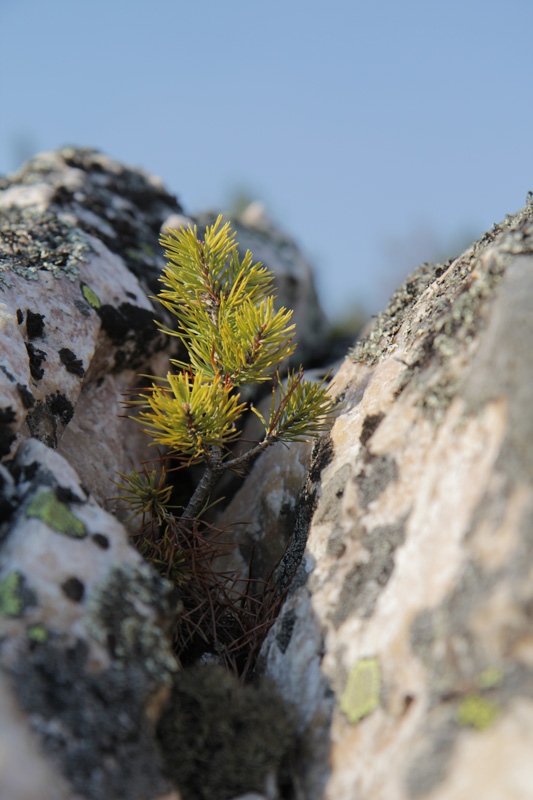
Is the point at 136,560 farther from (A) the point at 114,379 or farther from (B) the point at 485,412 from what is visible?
(A) the point at 114,379

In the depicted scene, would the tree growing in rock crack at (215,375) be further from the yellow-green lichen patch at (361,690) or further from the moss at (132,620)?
the yellow-green lichen patch at (361,690)

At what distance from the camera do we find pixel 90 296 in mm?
3494

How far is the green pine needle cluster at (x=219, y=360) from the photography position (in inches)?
98.4

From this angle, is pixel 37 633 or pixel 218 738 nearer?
pixel 37 633

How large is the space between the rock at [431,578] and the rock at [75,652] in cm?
61

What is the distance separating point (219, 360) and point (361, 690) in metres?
1.54

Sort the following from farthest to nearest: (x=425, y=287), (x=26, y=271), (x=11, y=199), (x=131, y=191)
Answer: (x=131, y=191), (x=11, y=199), (x=425, y=287), (x=26, y=271)

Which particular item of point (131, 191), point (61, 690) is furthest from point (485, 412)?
point (131, 191)

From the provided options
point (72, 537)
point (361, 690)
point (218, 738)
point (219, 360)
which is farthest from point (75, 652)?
point (219, 360)

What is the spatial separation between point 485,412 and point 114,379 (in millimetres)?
2485

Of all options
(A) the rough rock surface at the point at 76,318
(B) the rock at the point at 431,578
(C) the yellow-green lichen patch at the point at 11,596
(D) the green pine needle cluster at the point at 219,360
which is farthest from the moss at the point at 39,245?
(B) the rock at the point at 431,578

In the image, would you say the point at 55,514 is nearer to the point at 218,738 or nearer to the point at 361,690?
the point at 218,738

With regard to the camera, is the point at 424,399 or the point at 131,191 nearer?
the point at 424,399

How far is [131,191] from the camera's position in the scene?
17.8 ft
